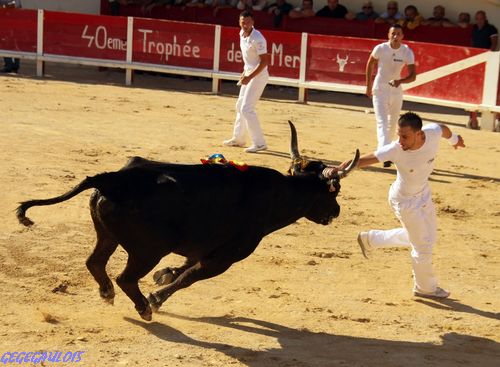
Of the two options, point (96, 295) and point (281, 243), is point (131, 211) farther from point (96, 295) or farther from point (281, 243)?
point (281, 243)

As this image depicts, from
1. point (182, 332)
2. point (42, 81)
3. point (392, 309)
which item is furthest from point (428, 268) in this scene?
point (42, 81)

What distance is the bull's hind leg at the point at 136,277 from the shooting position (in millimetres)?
6477

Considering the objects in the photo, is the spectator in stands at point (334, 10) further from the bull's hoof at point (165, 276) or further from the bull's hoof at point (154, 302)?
the bull's hoof at point (154, 302)

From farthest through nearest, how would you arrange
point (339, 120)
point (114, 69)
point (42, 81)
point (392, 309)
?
point (114, 69) → point (42, 81) → point (339, 120) → point (392, 309)

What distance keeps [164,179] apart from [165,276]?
1002mm

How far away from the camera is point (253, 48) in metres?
13.0

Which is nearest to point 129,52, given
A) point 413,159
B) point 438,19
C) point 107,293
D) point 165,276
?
point 438,19

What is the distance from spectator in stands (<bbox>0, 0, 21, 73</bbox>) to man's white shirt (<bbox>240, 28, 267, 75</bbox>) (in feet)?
27.9

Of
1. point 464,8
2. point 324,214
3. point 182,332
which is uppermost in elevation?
point 464,8

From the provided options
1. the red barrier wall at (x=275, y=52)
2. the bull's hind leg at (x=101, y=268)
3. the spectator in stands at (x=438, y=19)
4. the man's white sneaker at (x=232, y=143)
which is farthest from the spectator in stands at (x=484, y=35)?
the bull's hind leg at (x=101, y=268)

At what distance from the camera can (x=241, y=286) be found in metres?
7.69

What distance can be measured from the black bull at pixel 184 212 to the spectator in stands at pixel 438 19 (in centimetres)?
1268

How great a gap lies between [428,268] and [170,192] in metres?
2.20

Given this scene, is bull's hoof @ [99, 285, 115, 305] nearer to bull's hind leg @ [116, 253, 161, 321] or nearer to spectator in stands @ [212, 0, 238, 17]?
bull's hind leg @ [116, 253, 161, 321]
